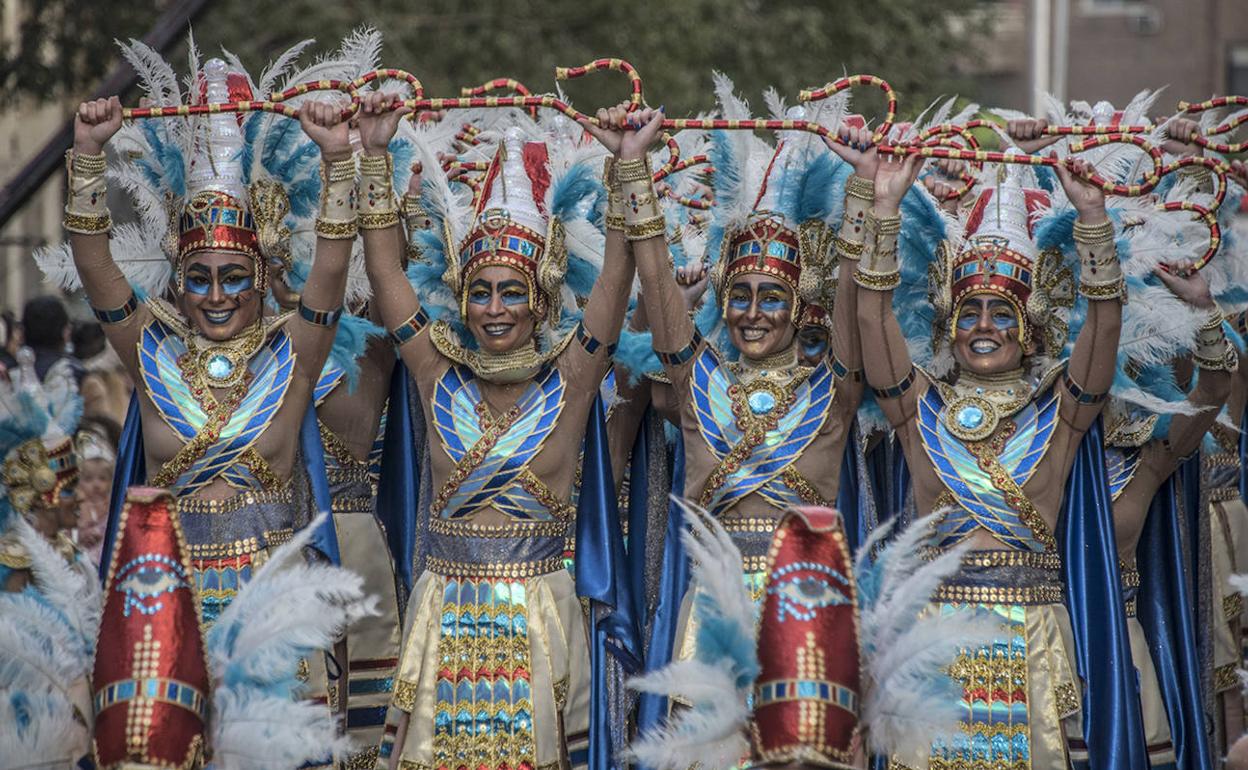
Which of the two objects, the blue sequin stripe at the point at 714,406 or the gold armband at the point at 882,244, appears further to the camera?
the blue sequin stripe at the point at 714,406

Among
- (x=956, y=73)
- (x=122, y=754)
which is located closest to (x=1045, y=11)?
(x=956, y=73)

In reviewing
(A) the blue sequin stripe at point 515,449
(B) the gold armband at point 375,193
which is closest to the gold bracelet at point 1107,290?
(A) the blue sequin stripe at point 515,449

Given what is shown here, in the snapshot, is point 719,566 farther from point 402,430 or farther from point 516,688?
point 402,430

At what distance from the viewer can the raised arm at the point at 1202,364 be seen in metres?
6.74

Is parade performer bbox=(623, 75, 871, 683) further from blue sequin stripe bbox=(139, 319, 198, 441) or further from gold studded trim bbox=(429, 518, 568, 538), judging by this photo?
blue sequin stripe bbox=(139, 319, 198, 441)

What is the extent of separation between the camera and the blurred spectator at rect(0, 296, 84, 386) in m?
9.30

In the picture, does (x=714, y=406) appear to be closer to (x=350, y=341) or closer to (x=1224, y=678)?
(x=350, y=341)

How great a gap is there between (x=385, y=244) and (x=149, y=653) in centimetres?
217

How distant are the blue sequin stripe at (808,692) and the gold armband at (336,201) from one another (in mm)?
2347

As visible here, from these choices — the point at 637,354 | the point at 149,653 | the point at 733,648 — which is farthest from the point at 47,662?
the point at 637,354

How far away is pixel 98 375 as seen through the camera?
10.1 m

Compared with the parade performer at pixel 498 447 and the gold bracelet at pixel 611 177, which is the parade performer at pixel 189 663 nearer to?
the parade performer at pixel 498 447

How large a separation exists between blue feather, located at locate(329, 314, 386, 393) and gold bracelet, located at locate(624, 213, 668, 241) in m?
1.11

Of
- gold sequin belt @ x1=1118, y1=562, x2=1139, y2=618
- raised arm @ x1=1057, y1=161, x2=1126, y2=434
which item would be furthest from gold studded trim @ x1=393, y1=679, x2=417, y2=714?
gold sequin belt @ x1=1118, y1=562, x2=1139, y2=618
